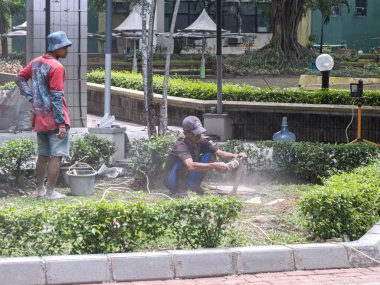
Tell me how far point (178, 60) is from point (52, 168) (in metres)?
32.2

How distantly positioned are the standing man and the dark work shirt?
1215 millimetres

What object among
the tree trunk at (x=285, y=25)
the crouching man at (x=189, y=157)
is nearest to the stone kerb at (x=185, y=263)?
the crouching man at (x=189, y=157)

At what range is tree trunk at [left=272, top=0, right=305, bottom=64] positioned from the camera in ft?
126

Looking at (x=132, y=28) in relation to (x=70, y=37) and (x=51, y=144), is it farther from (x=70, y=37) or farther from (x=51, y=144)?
(x=51, y=144)

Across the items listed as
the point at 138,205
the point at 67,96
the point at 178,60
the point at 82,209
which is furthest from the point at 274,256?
the point at 178,60

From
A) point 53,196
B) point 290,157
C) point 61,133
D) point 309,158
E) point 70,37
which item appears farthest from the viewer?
point 70,37

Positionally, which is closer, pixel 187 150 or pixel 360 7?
pixel 187 150

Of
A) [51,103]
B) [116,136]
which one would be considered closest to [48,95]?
[51,103]

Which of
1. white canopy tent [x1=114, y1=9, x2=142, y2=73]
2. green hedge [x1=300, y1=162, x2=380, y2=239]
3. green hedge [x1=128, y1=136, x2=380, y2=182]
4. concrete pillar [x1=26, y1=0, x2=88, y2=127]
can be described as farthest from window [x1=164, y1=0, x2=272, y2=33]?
green hedge [x1=300, y1=162, x2=380, y2=239]

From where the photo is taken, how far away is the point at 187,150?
9.56m

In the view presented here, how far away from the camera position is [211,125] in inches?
660

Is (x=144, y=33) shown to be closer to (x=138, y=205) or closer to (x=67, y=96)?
(x=67, y=96)

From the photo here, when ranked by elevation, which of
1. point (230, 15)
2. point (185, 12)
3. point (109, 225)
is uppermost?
point (185, 12)

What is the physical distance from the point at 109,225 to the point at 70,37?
9.08 meters
